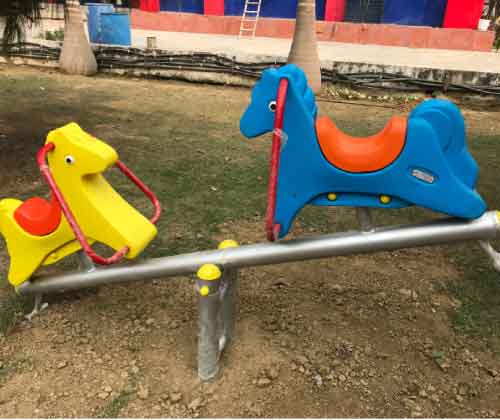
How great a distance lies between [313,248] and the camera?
1.64 m

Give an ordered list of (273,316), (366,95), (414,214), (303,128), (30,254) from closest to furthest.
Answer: (303,128) < (30,254) < (273,316) < (414,214) < (366,95)

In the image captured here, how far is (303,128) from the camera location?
4.88 ft

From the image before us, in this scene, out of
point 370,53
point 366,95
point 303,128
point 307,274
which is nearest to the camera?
point 303,128

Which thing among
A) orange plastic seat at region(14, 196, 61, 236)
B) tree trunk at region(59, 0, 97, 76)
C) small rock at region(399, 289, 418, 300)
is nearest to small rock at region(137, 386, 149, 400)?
orange plastic seat at region(14, 196, 61, 236)

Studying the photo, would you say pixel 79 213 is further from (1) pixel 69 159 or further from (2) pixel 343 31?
(2) pixel 343 31

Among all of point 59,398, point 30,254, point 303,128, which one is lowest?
point 59,398

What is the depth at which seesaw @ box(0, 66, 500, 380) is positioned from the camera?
146cm

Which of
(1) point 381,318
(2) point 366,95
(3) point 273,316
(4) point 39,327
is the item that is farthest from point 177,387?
(2) point 366,95

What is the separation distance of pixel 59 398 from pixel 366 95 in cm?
631

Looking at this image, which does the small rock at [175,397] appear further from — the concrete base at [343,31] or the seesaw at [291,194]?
the concrete base at [343,31]

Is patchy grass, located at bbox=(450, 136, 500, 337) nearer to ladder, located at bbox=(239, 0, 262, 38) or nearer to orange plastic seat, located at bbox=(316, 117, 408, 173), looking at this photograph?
orange plastic seat, located at bbox=(316, 117, 408, 173)

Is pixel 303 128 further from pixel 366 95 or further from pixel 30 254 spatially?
pixel 366 95

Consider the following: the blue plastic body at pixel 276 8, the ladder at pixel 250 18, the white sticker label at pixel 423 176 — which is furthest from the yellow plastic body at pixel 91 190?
the blue plastic body at pixel 276 8

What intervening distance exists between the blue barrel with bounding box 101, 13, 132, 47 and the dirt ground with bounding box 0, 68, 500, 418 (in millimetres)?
7433
